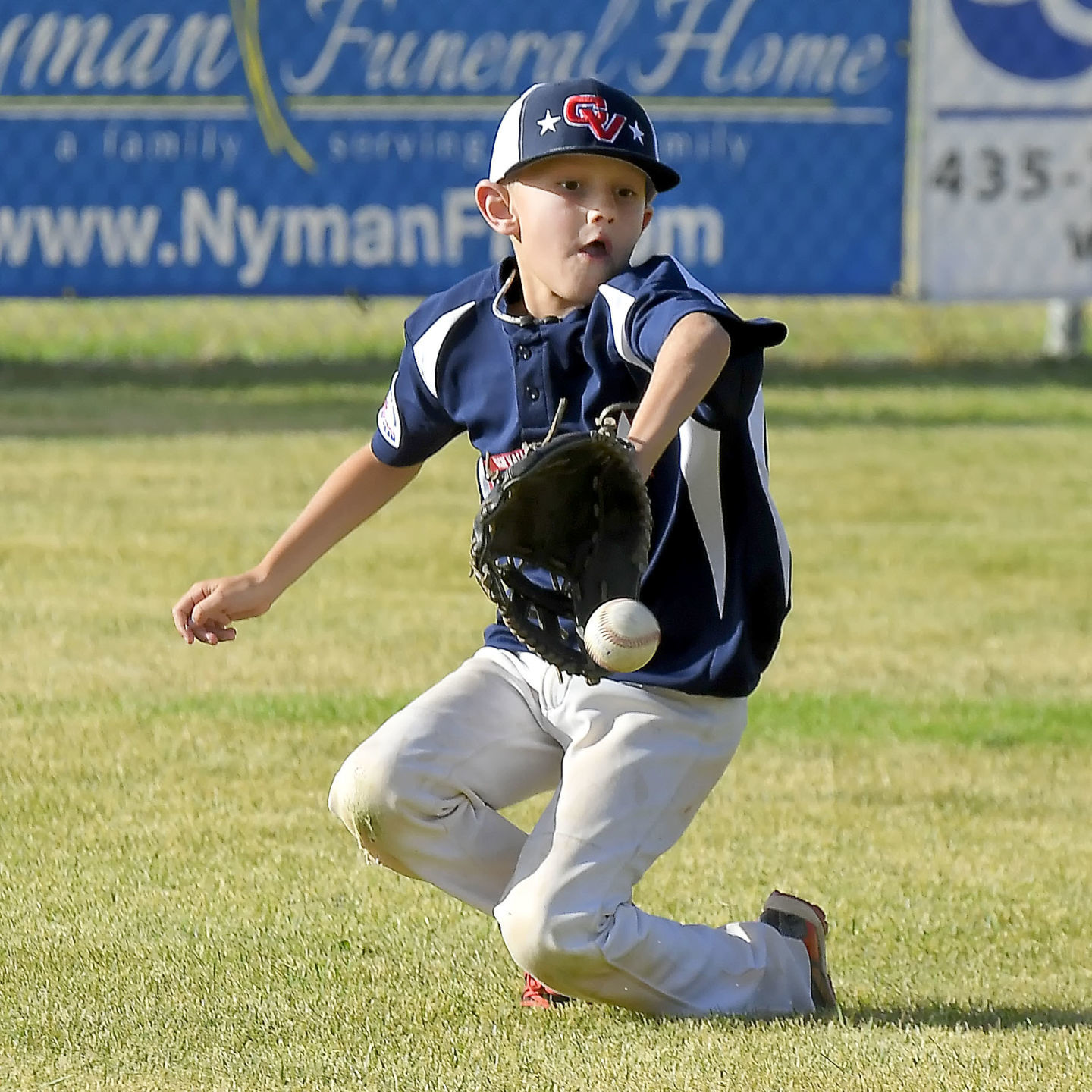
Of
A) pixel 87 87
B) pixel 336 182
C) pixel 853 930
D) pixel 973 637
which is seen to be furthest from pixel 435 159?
pixel 853 930

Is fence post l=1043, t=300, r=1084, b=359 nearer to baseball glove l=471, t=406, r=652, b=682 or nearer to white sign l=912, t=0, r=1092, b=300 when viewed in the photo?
white sign l=912, t=0, r=1092, b=300

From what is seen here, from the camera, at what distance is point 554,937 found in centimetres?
314

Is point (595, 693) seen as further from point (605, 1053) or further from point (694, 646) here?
point (605, 1053)

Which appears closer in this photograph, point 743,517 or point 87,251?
point 743,517

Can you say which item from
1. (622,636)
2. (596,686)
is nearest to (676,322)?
(622,636)

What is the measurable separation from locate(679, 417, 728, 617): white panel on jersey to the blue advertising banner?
707 centimetres

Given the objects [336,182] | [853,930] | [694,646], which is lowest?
[853,930]

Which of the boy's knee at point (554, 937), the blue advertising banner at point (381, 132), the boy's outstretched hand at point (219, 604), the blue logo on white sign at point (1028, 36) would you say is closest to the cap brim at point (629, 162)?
the boy's outstretched hand at point (219, 604)

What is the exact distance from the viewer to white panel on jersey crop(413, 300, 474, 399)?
11.3ft

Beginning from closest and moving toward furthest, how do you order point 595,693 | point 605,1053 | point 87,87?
point 605,1053
point 595,693
point 87,87

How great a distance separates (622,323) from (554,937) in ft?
2.86

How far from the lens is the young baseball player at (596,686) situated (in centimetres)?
319

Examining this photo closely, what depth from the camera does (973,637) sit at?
6102 mm

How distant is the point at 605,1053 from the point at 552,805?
15.3 inches
